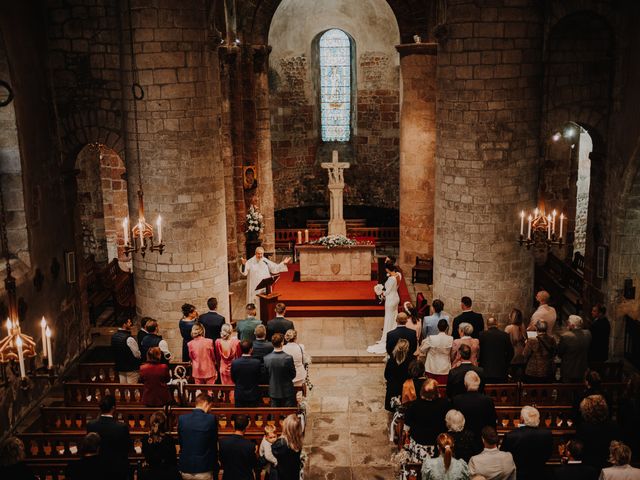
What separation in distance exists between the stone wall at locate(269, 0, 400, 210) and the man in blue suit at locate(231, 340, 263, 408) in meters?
15.9

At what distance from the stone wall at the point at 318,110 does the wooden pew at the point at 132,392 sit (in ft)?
50.2

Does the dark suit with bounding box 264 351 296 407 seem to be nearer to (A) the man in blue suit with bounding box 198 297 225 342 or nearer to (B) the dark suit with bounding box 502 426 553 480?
(A) the man in blue suit with bounding box 198 297 225 342

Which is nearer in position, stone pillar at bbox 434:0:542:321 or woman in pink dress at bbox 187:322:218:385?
woman in pink dress at bbox 187:322:218:385

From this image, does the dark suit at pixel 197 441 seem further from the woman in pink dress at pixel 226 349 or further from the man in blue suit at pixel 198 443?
the woman in pink dress at pixel 226 349

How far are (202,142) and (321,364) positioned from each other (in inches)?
192

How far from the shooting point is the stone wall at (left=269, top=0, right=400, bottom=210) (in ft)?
82.4

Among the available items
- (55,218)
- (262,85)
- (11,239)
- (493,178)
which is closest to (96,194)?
(262,85)

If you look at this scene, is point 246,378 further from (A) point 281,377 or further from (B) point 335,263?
(B) point 335,263

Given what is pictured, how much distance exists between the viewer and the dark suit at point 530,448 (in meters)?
8.22

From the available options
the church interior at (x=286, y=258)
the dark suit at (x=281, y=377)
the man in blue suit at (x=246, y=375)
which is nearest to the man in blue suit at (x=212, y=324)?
the church interior at (x=286, y=258)

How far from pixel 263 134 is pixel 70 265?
7.79 meters

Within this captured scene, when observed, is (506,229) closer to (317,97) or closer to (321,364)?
(321,364)

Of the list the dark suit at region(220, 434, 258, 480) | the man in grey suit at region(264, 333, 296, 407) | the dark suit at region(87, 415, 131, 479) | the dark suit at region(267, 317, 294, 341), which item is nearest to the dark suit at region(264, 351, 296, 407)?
the man in grey suit at region(264, 333, 296, 407)

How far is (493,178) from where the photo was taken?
1463 cm
